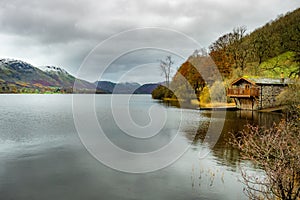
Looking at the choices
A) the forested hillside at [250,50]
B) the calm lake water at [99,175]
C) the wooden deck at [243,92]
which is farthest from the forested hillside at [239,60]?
the calm lake water at [99,175]

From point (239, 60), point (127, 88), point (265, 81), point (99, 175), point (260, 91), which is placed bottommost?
point (99, 175)

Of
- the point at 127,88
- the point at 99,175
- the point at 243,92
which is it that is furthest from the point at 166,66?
the point at 99,175

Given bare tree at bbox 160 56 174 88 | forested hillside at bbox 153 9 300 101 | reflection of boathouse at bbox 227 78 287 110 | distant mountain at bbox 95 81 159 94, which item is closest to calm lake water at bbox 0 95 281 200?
distant mountain at bbox 95 81 159 94

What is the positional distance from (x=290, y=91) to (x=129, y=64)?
17251mm

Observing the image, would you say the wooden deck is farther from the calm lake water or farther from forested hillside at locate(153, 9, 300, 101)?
the calm lake water

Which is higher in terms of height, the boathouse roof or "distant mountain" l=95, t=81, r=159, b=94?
the boathouse roof

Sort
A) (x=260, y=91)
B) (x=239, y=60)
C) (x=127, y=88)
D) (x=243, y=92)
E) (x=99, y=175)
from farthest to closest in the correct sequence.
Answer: (x=239, y=60)
(x=127, y=88)
(x=243, y=92)
(x=260, y=91)
(x=99, y=175)

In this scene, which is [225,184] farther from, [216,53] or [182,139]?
[216,53]

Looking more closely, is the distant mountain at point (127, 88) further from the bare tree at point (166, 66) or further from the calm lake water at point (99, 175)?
the calm lake water at point (99, 175)

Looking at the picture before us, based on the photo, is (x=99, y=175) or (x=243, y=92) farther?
(x=243, y=92)

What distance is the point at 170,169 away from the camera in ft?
36.7

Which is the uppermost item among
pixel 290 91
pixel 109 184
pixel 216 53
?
pixel 216 53

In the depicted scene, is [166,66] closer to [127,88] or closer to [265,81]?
[127,88]

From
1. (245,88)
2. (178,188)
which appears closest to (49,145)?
(178,188)
